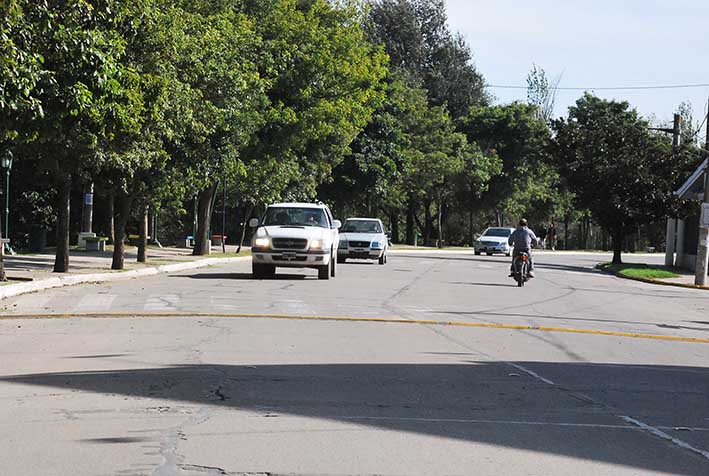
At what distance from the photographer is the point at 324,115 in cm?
4809

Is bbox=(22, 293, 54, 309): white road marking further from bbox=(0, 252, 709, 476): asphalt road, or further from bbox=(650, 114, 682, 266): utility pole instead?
bbox=(650, 114, 682, 266): utility pole

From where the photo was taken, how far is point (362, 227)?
42.9 meters

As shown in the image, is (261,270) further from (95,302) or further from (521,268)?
(95,302)

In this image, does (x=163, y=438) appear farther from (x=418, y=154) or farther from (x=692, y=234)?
(x=418, y=154)

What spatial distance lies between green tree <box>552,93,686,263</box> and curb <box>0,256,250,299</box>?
20.5m

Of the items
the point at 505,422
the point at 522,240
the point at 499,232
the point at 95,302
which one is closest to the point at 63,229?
the point at 95,302

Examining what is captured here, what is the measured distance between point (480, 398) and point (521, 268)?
66.1 feet

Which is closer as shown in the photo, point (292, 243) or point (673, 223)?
point (292, 243)

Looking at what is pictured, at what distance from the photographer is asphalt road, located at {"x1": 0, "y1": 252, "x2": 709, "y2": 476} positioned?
23.7 ft

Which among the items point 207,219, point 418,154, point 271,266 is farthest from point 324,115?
point 418,154

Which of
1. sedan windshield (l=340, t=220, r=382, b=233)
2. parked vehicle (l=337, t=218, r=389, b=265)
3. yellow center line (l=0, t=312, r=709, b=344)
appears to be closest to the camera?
yellow center line (l=0, t=312, r=709, b=344)

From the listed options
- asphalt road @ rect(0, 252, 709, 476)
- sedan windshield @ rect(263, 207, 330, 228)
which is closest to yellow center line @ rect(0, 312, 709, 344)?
asphalt road @ rect(0, 252, 709, 476)

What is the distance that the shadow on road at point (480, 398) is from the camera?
8.00 m

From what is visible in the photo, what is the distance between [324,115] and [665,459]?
41.4 metres
